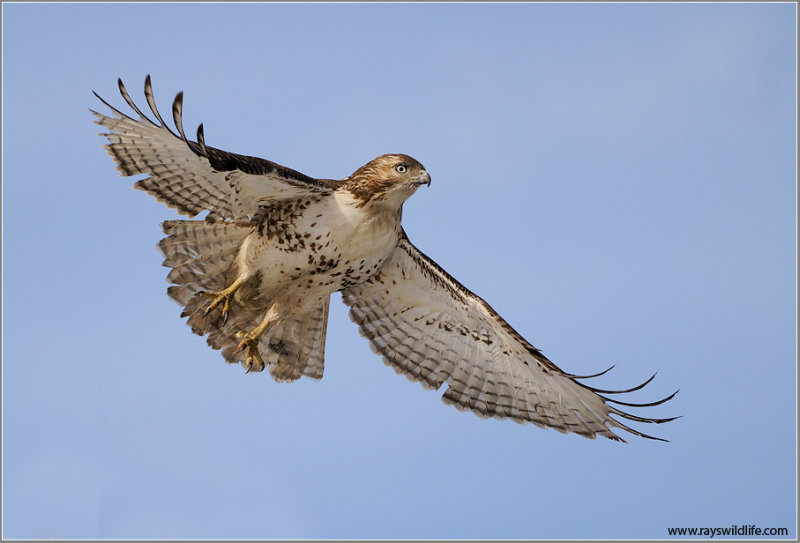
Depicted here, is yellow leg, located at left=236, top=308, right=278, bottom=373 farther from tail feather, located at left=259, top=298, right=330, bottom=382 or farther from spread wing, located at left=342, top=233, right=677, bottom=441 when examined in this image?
spread wing, located at left=342, top=233, right=677, bottom=441

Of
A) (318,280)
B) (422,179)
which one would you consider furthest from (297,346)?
(422,179)

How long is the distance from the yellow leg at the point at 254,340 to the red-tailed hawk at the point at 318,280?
0.6 inches

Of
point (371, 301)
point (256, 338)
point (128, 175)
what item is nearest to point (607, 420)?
point (371, 301)

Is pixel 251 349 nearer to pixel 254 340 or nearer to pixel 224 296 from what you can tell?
pixel 254 340

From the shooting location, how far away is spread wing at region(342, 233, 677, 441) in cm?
1376

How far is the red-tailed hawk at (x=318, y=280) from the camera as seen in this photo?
12.4 metres

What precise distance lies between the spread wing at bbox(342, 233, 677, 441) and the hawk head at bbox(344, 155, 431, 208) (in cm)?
108

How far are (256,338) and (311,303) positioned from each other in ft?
2.51

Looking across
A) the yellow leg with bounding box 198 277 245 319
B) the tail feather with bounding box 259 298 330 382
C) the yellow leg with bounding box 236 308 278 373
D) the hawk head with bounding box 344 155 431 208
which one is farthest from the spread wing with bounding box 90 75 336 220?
the tail feather with bounding box 259 298 330 382

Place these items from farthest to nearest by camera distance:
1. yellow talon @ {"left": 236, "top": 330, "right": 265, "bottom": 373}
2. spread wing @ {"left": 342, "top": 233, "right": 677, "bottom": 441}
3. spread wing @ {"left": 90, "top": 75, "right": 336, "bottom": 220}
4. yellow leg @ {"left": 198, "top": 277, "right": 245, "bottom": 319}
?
spread wing @ {"left": 342, "top": 233, "right": 677, "bottom": 441}, yellow talon @ {"left": 236, "top": 330, "right": 265, "bottom": 373}, yellow leg @ {"left": 198, "top": 277, "right": 245, "bottom": 319}, spread wing @ {"left": 90, "top": 75, "right": 336, "bottom": 220}

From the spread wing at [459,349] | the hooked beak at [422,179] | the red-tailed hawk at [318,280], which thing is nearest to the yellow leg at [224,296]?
the red-tailed hawk at [318,280]

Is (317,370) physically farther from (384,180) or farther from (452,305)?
(384,180)

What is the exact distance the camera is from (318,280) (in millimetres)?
13172

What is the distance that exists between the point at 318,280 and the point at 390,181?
1.46m
